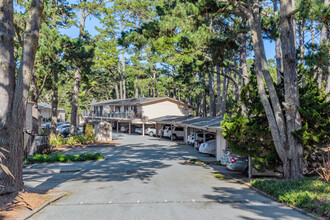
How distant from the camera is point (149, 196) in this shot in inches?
355

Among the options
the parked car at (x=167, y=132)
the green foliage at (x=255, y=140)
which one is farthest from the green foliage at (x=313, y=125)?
the parked car at (x=167, y=132)

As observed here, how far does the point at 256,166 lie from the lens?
11469 mm

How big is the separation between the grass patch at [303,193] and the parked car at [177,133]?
25600mm

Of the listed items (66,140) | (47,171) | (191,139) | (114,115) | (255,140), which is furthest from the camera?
(114,115)

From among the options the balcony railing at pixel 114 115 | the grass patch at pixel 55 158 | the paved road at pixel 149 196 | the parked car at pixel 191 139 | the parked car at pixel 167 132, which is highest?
the balcony railing at pixel 114 115

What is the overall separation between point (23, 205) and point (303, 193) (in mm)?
8132

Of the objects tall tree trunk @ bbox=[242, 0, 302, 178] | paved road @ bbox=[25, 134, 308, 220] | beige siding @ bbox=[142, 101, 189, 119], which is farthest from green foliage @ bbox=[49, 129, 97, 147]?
tall tree trunk @ bbox=[242, 0, 302, 178]

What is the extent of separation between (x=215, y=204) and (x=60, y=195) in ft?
16.6

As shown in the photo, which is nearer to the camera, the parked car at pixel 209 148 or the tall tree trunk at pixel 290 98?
the tall tree trunk at pixel 290 98

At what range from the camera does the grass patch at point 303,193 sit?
727 centimetres

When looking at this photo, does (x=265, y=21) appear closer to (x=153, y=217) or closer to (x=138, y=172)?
(x=138, y=172)

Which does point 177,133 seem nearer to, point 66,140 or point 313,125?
point 66,140

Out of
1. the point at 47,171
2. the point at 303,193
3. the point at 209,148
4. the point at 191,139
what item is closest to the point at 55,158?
the point at 47,171

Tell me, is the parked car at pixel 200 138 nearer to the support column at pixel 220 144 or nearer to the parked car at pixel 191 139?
the parked car at pixel 191 139
